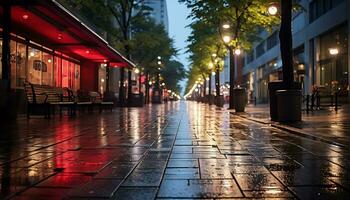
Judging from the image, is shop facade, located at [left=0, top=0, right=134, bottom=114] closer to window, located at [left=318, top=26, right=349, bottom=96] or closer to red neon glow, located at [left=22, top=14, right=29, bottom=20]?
red neon glow, located at [left=22, top=14, right=29, bottom=20]

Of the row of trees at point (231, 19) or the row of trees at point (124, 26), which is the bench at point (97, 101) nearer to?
the row of trees at point (124, 26)

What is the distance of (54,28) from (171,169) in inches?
697

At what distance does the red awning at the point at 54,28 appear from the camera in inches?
695

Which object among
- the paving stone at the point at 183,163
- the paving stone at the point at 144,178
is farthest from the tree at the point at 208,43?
the paving stone at the point at 144,178

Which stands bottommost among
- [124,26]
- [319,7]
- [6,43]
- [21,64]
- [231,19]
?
[21,64]

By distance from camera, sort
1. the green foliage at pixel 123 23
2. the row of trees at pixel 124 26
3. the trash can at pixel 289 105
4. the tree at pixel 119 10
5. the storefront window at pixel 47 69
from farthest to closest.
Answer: the row of trees at pixel 124 26
the green foliage at pixel 123 23
the tree at pixel 119 10
the storefront window at pixel 47 69
the trash can at pixel 289 105

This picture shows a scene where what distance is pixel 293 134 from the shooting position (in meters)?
13.3

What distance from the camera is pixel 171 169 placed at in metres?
7.02

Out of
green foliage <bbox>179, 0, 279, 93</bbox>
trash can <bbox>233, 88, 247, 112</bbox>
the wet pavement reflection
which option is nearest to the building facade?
green foliage <bbox>179, 0, 279, 93</bbox>

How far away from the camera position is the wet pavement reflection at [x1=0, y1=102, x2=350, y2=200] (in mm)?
5434

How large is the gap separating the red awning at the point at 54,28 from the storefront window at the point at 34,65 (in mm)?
692

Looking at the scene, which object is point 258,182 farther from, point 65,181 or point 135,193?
point 65,181

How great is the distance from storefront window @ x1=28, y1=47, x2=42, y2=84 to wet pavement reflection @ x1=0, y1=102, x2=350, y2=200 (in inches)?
645

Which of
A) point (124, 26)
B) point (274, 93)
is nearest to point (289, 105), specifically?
point (274, 93)
